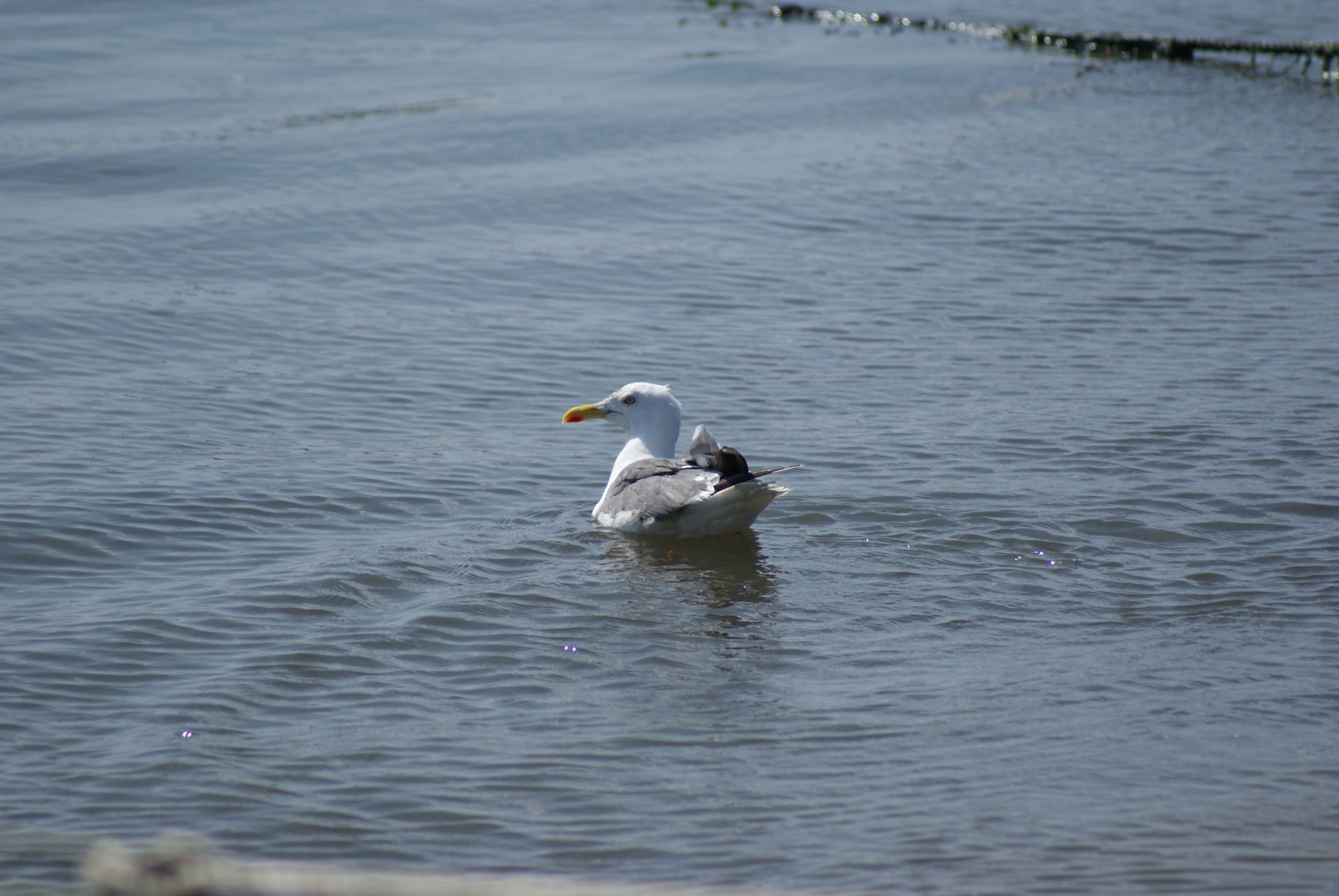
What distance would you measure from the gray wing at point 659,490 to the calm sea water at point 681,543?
0.24 m

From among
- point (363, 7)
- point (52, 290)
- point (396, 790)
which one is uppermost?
point (363, 7)

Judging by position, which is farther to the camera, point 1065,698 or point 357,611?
point 357,611

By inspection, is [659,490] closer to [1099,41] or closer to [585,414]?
[585,414]

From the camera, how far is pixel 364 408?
10.5m

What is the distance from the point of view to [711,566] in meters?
8.05

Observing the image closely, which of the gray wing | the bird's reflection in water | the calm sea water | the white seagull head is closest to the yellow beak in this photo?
the white seagull head

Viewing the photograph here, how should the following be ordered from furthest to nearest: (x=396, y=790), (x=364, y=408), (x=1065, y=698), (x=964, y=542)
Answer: (x=364, y=408) < (x=964, y=542) < (x=1065, y=698) < (x=396, y=790)

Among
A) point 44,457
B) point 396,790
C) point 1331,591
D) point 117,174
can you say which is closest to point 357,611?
point 396,790

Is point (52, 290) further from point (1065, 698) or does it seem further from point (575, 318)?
point (1065, 698)

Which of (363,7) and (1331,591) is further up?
(363,7)

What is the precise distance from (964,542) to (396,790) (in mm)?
3918

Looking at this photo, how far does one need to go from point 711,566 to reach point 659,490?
0.60 metres

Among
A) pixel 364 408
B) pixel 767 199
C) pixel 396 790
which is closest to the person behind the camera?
pixel 396 790

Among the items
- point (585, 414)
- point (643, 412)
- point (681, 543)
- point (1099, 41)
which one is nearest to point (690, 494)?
point (681, 543)
